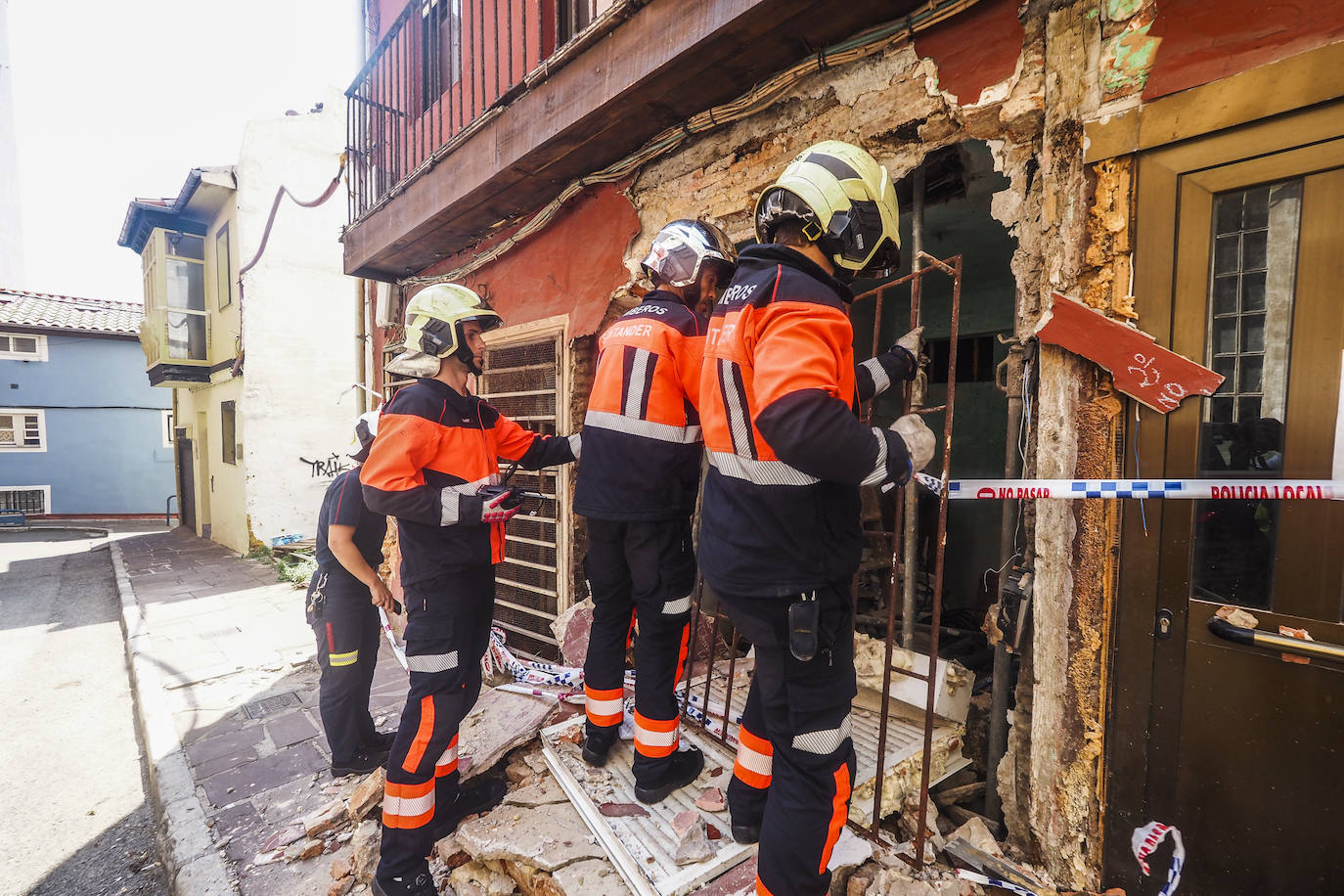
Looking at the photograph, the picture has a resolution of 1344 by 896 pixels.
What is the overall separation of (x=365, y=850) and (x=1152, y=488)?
3.48 m

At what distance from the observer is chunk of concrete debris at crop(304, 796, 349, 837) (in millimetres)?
2854

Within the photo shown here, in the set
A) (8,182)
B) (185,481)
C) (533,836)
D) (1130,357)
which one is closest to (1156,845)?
(1130,357)

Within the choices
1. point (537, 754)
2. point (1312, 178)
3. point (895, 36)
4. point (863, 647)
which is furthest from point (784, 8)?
point (537, 754)

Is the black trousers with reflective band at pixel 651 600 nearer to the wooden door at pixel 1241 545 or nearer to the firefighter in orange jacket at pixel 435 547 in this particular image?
the firefighter in orange jacket at pixel 435 547

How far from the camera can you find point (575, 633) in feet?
12.8

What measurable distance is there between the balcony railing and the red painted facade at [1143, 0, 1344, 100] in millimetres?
2940

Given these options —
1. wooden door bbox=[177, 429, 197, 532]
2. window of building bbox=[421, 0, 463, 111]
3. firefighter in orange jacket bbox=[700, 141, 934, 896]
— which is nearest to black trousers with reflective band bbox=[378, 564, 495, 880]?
firefighter in orange jacket bbox=[700, 141, 934, 896]

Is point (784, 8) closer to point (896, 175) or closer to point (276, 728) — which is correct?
point (896, 175)

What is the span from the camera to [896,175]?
8.28 feet

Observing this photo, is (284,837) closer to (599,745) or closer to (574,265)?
(599,745)

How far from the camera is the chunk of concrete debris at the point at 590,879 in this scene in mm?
2061

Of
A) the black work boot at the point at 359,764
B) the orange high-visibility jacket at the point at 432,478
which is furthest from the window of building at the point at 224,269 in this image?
the orange high-visibility jacket at the point at 432,478

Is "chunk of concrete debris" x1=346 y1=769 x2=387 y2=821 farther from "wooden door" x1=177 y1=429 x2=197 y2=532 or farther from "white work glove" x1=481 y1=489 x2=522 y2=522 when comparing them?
"wooden door" x1=177 y1=429 x2=197 y2=532

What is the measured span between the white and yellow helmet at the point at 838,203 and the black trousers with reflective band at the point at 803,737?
108 centimetres
